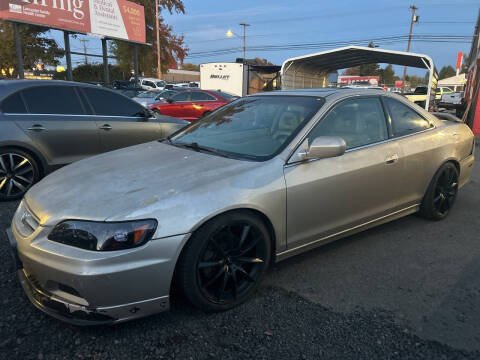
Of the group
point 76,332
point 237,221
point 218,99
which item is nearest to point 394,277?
point 237,221

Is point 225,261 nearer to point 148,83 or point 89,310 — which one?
point 89,310

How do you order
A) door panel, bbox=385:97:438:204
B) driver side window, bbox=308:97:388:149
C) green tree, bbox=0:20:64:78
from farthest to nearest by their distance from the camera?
green tree, bbox=0:20:64:78 → door panel, bbox=385:97:438:204 → driver side window, bbox=308:97:388:149

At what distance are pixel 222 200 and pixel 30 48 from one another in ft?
121

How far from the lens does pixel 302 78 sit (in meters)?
19.9

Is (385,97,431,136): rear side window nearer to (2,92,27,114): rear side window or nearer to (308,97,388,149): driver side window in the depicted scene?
(308,97,388,149): driver side window

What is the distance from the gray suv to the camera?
14.1 ft

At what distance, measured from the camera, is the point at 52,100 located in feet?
15.4

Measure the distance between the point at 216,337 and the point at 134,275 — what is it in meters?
0.64

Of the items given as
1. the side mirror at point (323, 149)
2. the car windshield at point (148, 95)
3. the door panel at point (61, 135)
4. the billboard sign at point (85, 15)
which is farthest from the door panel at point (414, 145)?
the billboard sign at point (85, 15)

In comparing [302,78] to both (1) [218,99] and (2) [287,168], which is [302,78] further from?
(2) [287,168]

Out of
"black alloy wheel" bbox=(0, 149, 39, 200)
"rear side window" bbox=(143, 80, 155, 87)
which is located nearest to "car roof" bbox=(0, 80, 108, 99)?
"black alloy wheel" bbox=(0, 149, 39, 200)

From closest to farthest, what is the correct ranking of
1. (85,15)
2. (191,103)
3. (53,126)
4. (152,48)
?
(53,126) → (191,103) → (85,15) → (152,48)

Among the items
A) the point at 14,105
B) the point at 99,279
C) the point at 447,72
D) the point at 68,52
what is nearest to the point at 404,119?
the point at 99,279

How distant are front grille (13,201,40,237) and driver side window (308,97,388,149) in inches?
79.3
